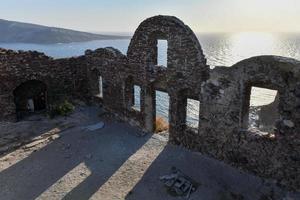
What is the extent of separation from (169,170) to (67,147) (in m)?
5.65

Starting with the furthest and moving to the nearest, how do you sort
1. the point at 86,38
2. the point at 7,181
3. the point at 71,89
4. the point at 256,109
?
the point at 86,38
the point at 256,109
the point at 71,89
the point at 7,181

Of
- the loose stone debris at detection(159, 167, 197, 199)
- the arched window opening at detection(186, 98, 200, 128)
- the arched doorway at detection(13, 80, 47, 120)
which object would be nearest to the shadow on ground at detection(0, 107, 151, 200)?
the loose stone debris at detection(159, 167, 197, 199)

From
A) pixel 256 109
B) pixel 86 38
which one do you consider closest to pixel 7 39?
pixel 86 38

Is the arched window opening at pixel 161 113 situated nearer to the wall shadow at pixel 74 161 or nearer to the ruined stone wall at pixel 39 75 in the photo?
the wall shadow at pixel 74 161

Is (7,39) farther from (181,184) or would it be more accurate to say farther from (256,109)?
(181,184)

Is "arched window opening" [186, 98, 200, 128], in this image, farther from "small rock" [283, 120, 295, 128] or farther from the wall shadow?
"small rock" [283, 120, 295, 128]

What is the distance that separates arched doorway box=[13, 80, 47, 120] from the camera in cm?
1922

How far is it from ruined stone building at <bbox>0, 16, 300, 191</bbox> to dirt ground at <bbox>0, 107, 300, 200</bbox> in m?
0.72

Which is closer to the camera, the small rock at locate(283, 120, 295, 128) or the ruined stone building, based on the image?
the small rock at locate(283, 120, 295, 128)

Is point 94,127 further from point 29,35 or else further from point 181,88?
point 29,35

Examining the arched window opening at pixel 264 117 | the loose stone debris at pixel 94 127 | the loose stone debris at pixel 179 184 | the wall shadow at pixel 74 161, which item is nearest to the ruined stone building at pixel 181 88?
the arched window opening at pixel 264 117

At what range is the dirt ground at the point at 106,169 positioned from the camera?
1182 centimetres

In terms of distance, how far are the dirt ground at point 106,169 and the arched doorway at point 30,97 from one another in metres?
2.15

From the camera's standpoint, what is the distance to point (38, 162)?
14266mm
